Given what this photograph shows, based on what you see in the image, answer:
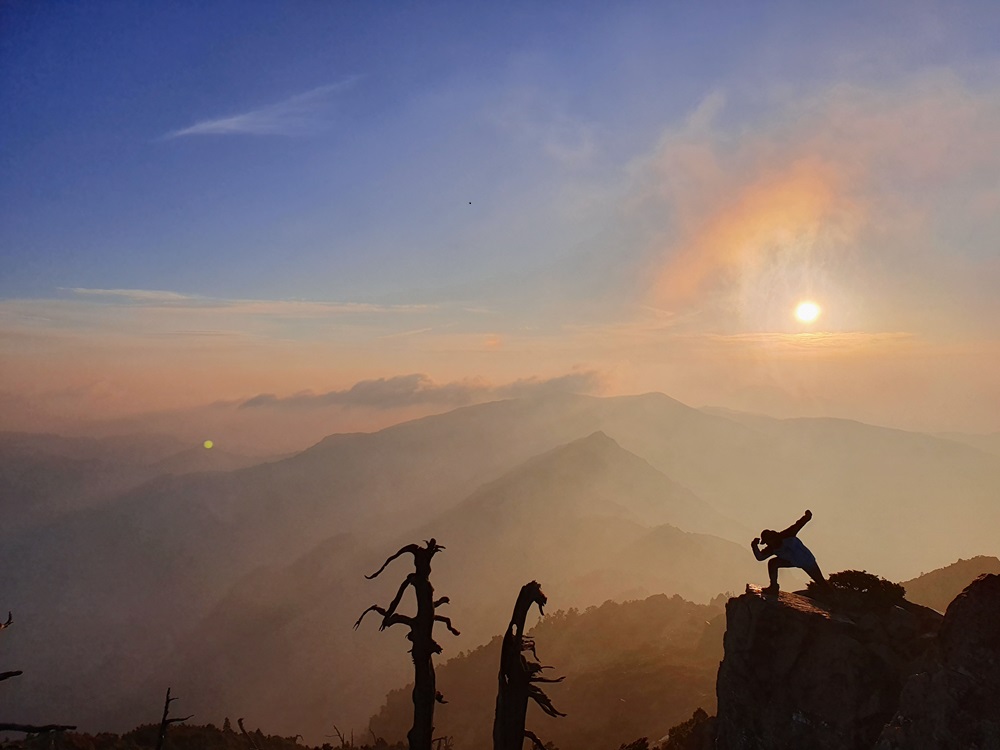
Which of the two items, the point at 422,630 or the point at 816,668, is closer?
the point at 422,630

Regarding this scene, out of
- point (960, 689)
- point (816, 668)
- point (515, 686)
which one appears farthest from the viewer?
point (816, 668)

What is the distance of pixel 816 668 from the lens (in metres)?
17.4

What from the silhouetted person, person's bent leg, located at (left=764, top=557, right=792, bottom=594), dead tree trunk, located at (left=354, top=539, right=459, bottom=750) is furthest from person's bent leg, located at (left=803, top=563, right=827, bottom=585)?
dead tree trunk, located at (left=354, top=539, right=459, bottom=750)

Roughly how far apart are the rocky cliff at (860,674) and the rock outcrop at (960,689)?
0.07ft

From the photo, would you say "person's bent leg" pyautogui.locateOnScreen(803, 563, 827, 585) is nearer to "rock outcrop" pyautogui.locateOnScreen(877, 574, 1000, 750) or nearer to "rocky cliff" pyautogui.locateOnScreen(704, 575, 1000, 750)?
"rocky cliff" pyautogui.locateOnScreen(704, 575, 1000, 750)

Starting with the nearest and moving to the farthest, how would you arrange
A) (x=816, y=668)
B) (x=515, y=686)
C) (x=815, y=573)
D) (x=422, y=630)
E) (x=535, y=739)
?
(x=515, y=686) → (x=535, y=739) → (x=422, y=630) → (x=816, y=668) → (x=815, y=573)

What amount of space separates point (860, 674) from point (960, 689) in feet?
9.44

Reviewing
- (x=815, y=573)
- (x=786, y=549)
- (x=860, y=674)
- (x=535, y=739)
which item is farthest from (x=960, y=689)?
(x=535, y=739)

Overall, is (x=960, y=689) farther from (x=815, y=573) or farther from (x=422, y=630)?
(x=422, y=630)

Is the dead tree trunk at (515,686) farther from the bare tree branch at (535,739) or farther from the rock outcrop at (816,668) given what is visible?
the rock outcrop at (816,668)

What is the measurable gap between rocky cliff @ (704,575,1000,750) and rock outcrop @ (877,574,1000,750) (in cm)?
2

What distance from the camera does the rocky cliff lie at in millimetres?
14180

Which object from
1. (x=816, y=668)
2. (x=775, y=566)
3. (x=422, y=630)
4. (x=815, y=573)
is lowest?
(x=816, y=668)

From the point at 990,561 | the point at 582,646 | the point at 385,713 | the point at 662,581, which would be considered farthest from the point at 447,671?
the point at 662,581
